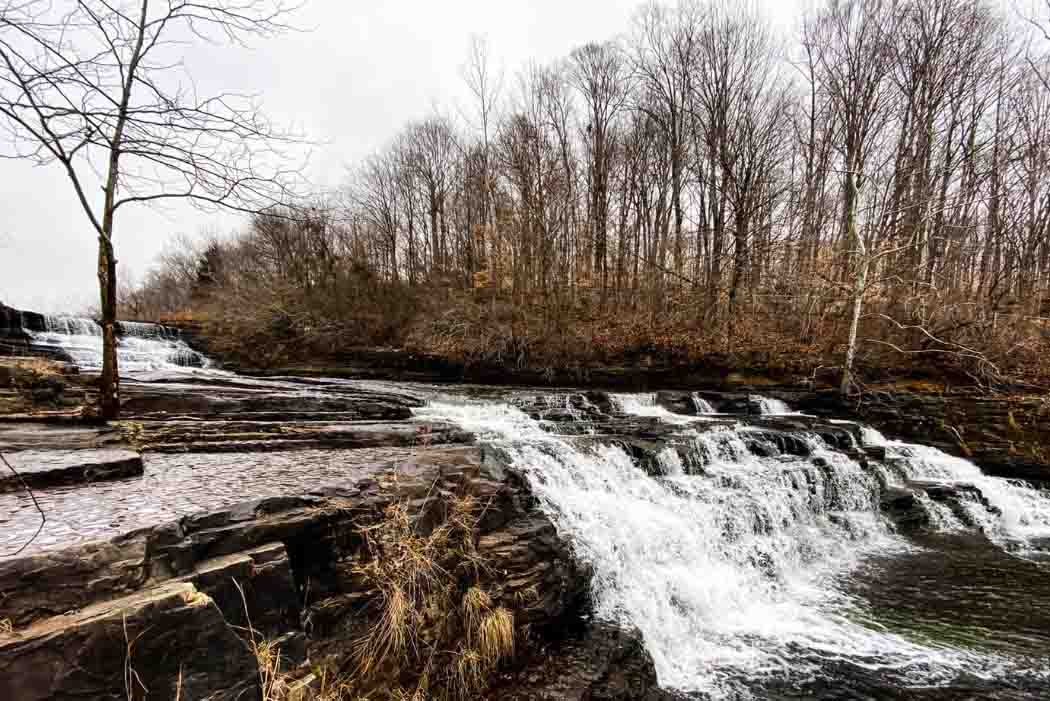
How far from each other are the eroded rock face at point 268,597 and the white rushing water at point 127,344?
11700 mm

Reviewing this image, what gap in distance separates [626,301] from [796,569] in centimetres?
1523

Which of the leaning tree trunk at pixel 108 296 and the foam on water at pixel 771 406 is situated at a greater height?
the leaning tree trunk at pixel 108 296

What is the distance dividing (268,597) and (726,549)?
19.4 feet

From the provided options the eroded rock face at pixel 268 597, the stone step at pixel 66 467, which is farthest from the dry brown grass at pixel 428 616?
the stone step at pixel 66 467

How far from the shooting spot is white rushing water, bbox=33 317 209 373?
1276 cm

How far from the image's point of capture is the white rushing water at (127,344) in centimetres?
1276

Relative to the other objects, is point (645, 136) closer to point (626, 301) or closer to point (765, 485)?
point (626, 301)

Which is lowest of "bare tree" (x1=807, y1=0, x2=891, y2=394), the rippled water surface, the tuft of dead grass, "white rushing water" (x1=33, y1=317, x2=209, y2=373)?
the tuft of dead grass

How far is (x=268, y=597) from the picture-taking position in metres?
3.09

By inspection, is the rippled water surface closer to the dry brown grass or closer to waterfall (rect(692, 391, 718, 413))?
the dry brown grass

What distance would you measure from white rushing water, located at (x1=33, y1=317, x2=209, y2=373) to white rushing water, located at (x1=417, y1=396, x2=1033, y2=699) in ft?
39.3

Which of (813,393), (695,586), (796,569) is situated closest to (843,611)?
(796,569)

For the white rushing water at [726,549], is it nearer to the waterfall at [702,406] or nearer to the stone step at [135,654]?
the waterfall at [702,406]

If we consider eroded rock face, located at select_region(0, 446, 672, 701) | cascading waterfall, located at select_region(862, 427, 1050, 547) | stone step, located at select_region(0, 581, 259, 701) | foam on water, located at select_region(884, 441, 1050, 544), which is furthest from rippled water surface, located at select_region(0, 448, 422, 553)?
foam on water, located at select_region(884, 441, 1050, 544)
